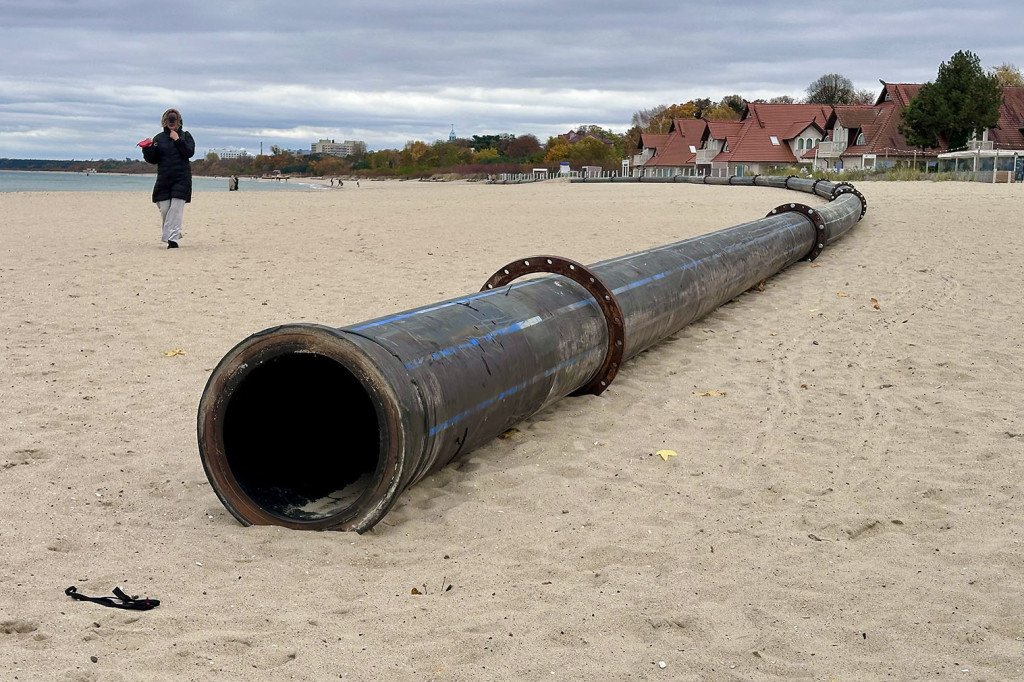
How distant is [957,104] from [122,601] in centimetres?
6082

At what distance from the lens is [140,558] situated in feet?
11.3

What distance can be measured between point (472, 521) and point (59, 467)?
6.76 ft

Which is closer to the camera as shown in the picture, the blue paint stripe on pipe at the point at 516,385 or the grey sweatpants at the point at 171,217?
the blue paint stripe on pipe at the point at 516,385

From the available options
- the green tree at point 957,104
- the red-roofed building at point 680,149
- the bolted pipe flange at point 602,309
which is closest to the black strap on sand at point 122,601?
the bolted pipe flange at point 602,309

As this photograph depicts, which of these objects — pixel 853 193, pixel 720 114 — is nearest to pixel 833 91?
pixel 720 114

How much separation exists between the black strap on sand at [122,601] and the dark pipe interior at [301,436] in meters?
0.76

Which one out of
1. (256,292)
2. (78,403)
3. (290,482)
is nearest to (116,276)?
(256,292)

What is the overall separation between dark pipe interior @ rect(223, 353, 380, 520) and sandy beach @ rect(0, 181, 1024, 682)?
255 millimetres

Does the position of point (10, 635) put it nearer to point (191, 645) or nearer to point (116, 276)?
point (191, 645)

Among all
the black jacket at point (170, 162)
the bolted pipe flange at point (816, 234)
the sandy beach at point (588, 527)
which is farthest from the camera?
the black jacket at point (170, 162)

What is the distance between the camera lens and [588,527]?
387cm

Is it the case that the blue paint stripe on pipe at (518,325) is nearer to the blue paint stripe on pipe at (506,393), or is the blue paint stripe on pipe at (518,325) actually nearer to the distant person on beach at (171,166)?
the blue paint stripe on pipe at (506,393)

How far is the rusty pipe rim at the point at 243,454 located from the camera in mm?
3463

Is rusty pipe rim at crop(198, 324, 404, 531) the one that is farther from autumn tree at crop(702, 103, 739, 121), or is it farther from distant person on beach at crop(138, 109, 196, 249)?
autumn tree at crop(702, 103, 739, 121)
